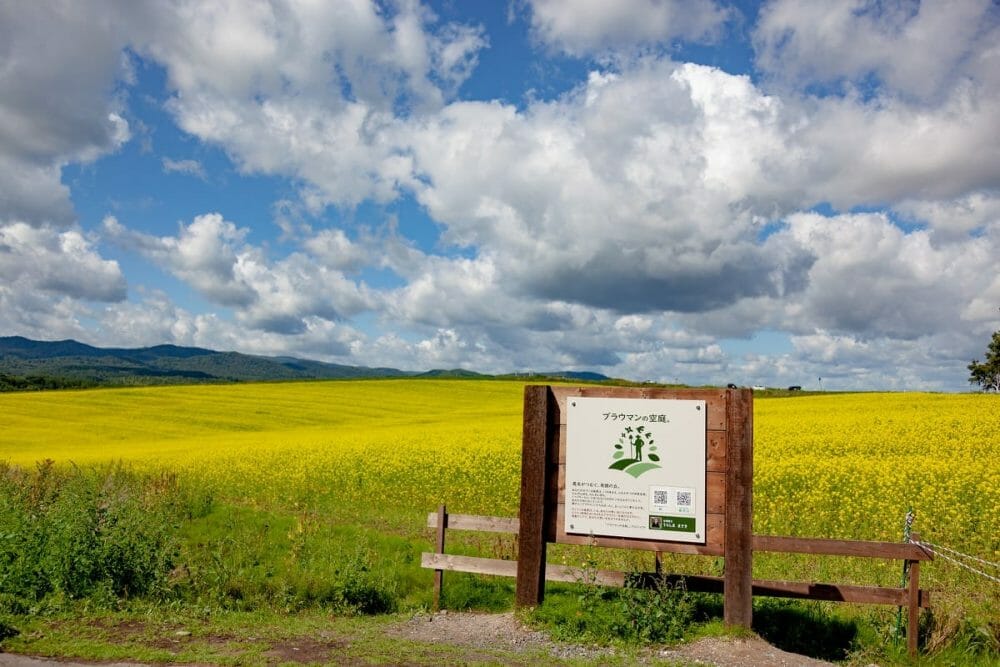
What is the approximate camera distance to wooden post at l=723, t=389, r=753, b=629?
340 inches

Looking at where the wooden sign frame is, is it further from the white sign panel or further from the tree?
the tree

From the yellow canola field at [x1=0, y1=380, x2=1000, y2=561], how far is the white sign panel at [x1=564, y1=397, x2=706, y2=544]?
7.50m

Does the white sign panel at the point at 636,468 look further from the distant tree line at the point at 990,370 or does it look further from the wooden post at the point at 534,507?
the distant tree line at the point at 990,370

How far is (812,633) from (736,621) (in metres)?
1.79

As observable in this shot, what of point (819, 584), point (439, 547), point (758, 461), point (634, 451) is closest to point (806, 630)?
point (819, 584)

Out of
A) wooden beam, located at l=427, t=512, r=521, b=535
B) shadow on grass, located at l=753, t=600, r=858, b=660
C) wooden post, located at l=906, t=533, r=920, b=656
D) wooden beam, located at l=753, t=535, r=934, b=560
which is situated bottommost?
shadow on grass, located at l=753, t=600, r=858, b=660

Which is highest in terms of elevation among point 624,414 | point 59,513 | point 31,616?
point 624,414

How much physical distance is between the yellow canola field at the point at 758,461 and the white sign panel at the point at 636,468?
7498mm

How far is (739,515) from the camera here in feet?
28.7

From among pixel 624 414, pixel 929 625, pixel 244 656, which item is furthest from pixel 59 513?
pixel 929 625

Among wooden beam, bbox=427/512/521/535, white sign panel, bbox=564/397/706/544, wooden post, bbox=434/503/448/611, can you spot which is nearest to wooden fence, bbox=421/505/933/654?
wooden beam, bbox=427/512/521/535

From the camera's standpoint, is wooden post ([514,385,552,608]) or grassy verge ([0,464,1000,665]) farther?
wooden post ([514,385,552,608])

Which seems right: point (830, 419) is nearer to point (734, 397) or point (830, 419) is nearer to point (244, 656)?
point (734, 397)

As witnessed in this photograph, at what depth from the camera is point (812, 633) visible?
962cm
